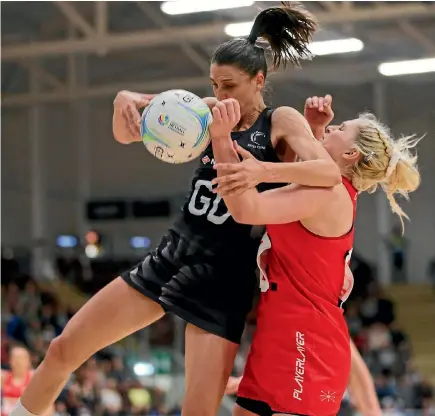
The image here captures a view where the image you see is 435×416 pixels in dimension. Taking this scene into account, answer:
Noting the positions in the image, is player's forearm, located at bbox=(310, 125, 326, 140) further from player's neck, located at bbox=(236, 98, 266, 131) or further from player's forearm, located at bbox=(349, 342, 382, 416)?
player's forearm, located at bbox=(349, 342, 382, 416)

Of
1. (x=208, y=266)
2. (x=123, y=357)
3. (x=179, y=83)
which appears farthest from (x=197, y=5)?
(x=208, y=266)

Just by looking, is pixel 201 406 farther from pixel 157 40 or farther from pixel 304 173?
pixel 157 40

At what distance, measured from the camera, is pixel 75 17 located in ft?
37.3

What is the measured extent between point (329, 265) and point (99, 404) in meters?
6.10

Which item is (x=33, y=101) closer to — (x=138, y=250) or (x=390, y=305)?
(x=138, y=250)

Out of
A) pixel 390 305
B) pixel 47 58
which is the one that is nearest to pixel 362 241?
pixel 390 305

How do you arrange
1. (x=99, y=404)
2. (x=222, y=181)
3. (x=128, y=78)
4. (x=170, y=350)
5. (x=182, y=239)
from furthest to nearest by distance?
1. (x=128, y=78)
2. (x=170, y=350)
3. (x=99, y=404)
4. (x=182, y=239)
5. (x=222, y=181)

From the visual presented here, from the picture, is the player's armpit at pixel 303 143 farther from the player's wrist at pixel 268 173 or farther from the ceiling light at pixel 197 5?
the ceiling light at pixel 197 5

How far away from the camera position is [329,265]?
9.32 ft

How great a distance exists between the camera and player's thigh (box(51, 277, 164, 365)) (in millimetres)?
3037

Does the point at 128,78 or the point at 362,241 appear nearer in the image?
the point at 362,241

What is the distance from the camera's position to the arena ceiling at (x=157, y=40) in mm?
10297

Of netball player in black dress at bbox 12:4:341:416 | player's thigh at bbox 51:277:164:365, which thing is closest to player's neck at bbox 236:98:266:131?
netball player in black dress at bbox 12:4:341:416

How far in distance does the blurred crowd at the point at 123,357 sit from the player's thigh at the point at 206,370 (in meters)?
3.61
